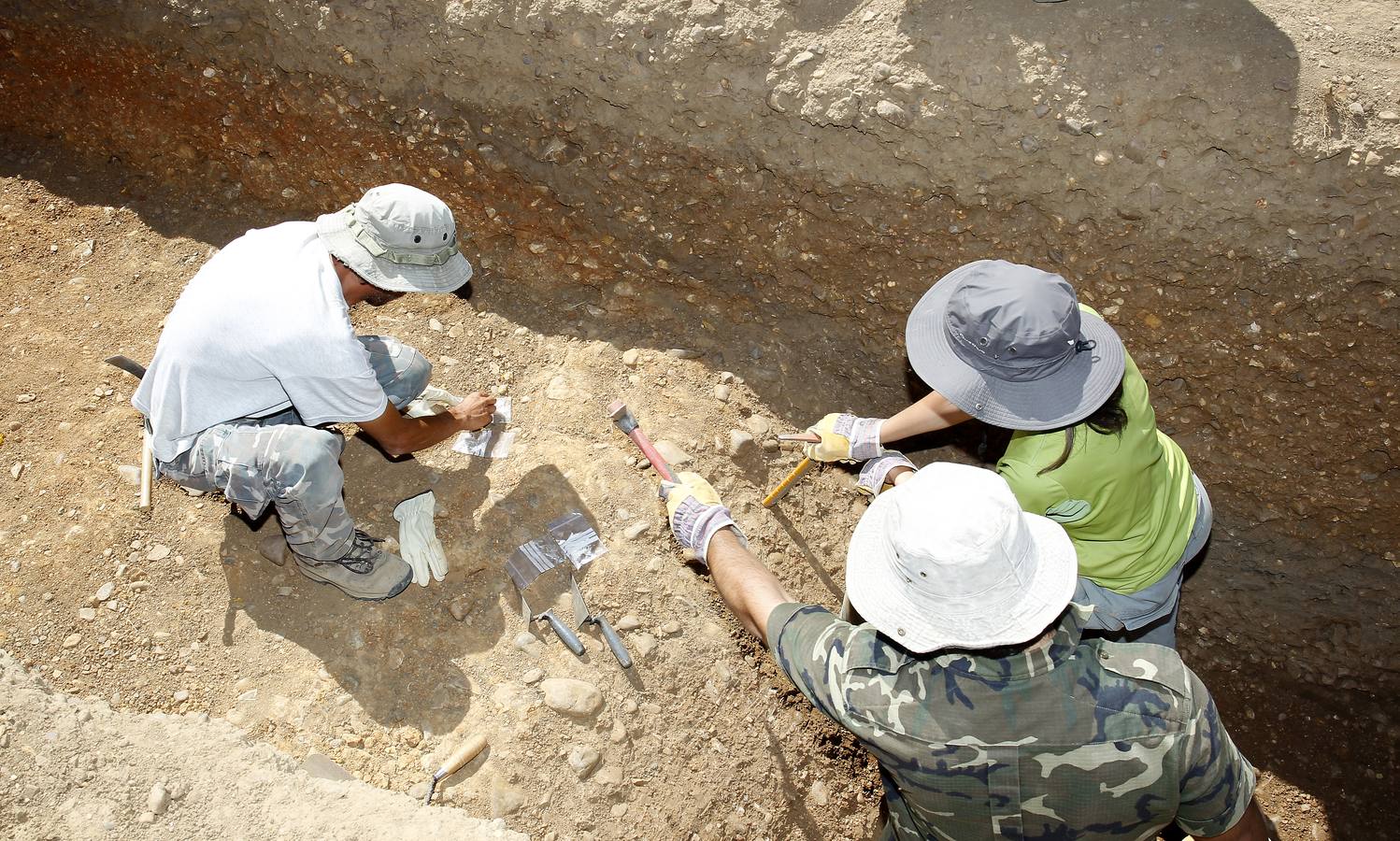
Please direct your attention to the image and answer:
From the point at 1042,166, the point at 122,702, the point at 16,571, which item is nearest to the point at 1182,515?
the point at 1042,166

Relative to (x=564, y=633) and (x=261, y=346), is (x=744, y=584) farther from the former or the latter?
(x=261, y=346)

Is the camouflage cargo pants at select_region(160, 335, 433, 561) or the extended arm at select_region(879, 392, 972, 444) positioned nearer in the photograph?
the extended arm at select_region(879, 392, 972, 444)

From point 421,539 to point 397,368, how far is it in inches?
24.9

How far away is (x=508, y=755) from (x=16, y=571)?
5.93ft

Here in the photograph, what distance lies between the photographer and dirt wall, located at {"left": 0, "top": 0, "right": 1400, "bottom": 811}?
325 cm

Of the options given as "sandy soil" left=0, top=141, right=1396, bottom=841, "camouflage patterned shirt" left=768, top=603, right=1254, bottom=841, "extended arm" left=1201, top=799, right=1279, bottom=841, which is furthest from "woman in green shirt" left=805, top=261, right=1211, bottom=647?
"sandy soil" left=0, top=141, right=1396, bottom=841

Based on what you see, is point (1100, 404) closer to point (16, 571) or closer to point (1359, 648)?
point (1359, 648)

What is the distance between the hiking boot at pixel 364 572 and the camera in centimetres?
302

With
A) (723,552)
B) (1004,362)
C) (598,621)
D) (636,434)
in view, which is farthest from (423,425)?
(1004,362)

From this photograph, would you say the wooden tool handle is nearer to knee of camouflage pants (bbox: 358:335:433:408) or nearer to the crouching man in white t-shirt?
the crouching man in white t-shirt

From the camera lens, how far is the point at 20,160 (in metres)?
4.44

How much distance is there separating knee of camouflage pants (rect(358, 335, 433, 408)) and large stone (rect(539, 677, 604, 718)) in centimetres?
119

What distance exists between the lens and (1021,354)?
2160 millimetres

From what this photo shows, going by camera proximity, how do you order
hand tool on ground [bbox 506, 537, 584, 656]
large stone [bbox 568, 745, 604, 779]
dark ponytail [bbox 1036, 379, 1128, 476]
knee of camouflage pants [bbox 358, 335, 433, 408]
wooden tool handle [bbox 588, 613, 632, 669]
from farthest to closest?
knee of camouflage pants [bbox 358, 335, 433, 408]
hand tool on ground [bbox 506, 537, 584, 656]
wooden tool handle [bbox 588, 613, 632, 669]
large stone [bbox 568, 745, 604, 779]
dark ponytail [bbox 1036, 379, 1128, 476]
